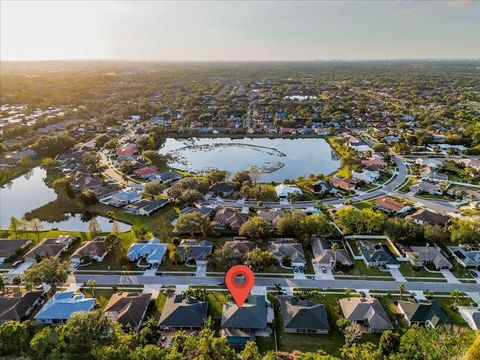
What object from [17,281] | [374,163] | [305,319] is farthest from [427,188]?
[17,281]

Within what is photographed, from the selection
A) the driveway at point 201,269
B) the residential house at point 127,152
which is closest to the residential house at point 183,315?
Answer: the driveway at point 201,269

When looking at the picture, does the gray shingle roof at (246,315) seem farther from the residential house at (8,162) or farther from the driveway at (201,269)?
the residential house at (8,162)

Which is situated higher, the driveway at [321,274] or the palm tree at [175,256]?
the palm tree at [175,256]

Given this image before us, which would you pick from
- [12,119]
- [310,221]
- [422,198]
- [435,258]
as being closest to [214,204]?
[310,221]

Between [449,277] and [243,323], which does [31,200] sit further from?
[449,277]

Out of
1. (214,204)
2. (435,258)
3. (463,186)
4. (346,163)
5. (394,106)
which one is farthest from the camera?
(394,106)

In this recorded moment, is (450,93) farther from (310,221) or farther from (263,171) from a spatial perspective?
(310,221)
